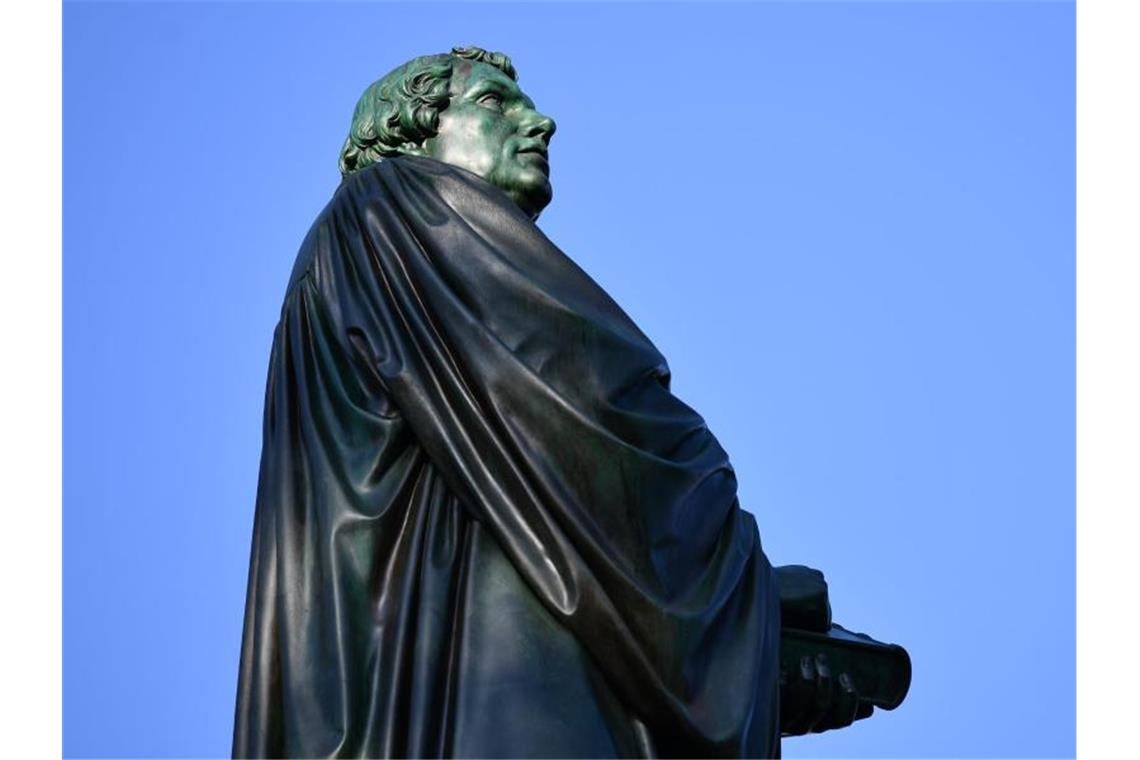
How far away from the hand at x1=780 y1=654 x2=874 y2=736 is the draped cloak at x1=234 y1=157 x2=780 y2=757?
37cm

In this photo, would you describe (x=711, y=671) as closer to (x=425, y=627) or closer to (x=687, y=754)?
(x=687, y=754)

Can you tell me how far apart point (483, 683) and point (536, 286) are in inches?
71.9

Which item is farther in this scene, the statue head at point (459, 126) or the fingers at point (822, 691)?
the statue head at point (459, 126)

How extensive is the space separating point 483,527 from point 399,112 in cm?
241

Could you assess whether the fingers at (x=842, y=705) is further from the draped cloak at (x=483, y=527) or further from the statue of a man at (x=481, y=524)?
the draped cloak at (x=483, y=527)

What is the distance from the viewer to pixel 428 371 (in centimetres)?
1256

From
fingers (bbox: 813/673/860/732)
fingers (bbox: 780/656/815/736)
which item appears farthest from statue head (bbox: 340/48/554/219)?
fingers (bbox: 813/673/860/732)

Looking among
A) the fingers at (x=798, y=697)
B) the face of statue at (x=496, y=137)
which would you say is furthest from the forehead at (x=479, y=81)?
the fingers at (x=798, y=697)

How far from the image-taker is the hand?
42.7 ft

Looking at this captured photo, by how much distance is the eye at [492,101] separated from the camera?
1393 cm

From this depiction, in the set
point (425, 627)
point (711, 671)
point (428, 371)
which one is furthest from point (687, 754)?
point (428, 371)

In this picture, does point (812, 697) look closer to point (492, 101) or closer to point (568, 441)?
point (568, 441)

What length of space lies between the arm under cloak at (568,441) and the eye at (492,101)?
753 mm

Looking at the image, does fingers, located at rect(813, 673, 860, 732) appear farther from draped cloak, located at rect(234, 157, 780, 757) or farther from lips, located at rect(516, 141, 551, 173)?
lips, located at rect(516, 141, 551, 173)
